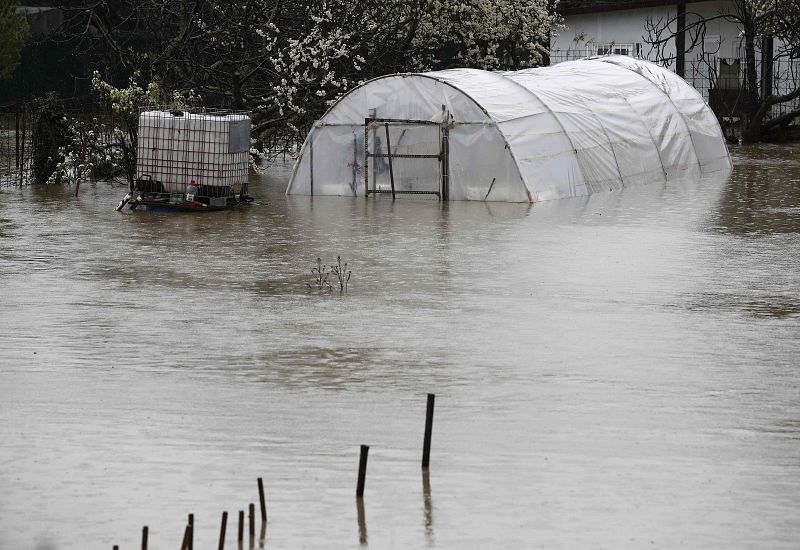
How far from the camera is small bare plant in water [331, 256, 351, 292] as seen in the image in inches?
669

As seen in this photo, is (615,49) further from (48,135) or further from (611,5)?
(48,135)

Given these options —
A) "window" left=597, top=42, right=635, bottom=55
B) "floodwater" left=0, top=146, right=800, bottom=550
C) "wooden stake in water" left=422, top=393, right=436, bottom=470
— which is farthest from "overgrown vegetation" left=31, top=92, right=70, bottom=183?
"window" left=597, top=42, right=635, bottom=55

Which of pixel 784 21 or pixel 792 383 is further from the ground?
pixel 784 21

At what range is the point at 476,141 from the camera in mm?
26500

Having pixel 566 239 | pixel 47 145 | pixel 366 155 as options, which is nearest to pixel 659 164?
pixel 366 155

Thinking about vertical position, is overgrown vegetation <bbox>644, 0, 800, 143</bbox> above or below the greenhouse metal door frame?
above

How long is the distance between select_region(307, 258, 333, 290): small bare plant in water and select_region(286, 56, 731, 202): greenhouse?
339 inches

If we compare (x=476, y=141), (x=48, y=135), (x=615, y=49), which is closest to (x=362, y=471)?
(x=476, y=141)

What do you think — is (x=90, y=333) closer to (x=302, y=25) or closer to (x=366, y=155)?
(x=366, y=155)

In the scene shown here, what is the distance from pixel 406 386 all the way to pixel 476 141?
49.0 feet

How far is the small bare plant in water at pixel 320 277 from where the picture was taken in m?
17.1

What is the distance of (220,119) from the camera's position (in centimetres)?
2514

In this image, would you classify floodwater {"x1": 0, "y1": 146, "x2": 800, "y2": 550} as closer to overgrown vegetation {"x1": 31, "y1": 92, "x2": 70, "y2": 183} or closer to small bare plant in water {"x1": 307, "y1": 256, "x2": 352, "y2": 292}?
small bare plant in water {"x1": 307, "y1": 256, "x2": 352, "y2": 292}

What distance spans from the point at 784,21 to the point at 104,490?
35.4 meters
